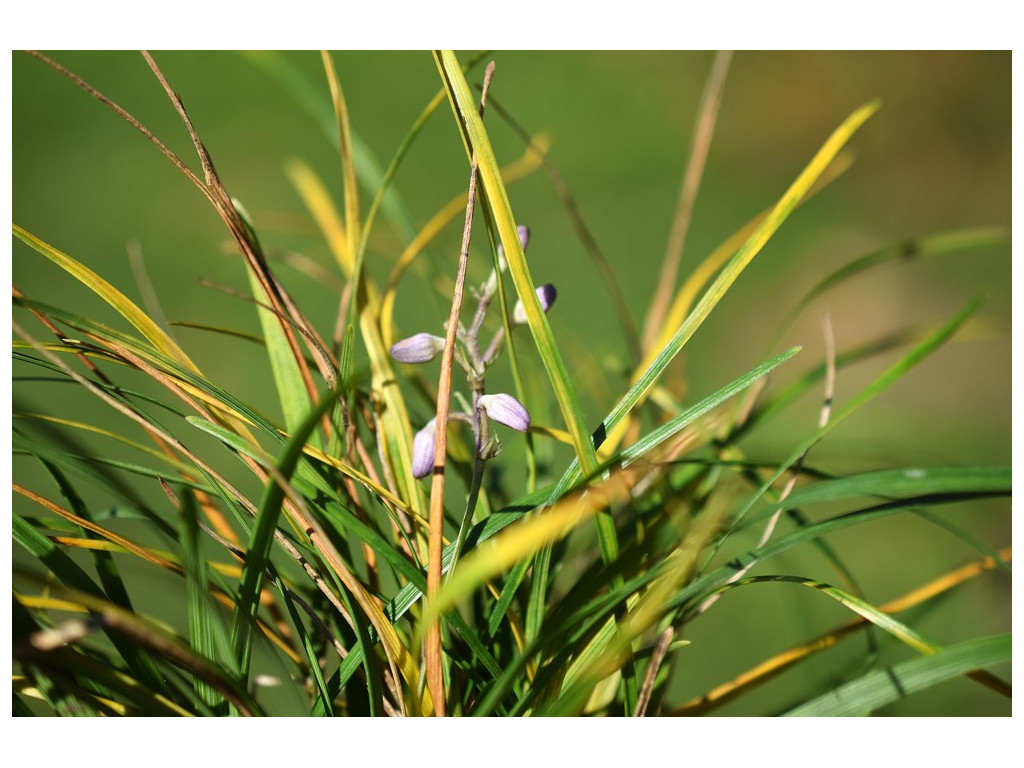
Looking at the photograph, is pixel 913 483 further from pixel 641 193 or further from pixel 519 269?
pixel 641 193

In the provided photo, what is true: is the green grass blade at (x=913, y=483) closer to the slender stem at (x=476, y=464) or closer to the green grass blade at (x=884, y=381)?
the green grass blade at (x=884, y=381)

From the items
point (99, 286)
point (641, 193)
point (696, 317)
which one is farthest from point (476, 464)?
point (641, 193)

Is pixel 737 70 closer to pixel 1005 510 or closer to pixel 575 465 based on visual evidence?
pixel 1005 510

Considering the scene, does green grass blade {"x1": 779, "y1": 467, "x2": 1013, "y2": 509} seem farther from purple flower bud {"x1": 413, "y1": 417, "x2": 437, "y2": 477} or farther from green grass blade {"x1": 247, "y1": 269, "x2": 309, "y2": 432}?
green grass blade {"x1": 247, "y1": 269, "x2": 309, "y2": 432}

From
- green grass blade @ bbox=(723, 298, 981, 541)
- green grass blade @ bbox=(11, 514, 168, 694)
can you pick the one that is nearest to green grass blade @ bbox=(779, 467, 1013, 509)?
green grass blade @ bbox=(723, 298, 981, 541)

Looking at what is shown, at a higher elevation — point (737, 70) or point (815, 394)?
point (737, 70)
